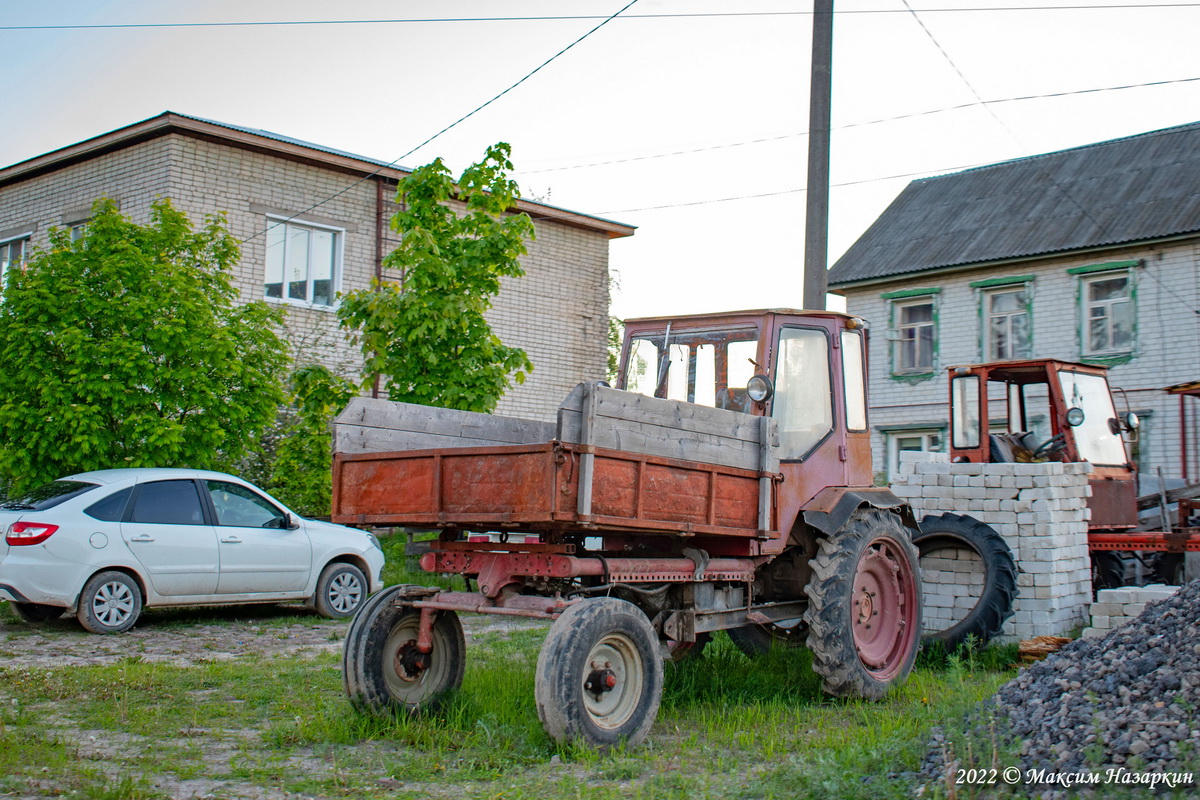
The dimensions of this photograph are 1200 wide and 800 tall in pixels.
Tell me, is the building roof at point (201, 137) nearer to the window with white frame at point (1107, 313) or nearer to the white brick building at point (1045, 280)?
the white brick building at point (1045, 280)

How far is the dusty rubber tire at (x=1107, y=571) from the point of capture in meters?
11.2

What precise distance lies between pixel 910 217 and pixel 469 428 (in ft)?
64.4

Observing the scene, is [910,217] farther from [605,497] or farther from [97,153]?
[605,497]

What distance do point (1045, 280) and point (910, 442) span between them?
4081 mm

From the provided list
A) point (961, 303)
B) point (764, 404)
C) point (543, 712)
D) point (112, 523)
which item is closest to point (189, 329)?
point (112, 523)

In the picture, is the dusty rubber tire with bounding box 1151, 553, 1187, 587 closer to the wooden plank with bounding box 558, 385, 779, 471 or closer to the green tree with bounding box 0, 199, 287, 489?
the wooden plank with bounding box 558, 385, 779, 471

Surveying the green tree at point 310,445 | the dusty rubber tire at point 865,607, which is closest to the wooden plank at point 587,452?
the dusty rubber tire at point 865,607

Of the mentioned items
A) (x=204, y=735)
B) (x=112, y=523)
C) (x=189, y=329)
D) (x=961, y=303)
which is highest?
(x=961, y=303)

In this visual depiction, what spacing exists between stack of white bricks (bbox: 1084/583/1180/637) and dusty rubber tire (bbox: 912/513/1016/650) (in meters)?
0.67

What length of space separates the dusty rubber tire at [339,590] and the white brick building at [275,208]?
5.77 m

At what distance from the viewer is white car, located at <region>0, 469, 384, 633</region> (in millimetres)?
9961

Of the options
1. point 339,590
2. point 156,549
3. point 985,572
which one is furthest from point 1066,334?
point 156,549

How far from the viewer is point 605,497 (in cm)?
569

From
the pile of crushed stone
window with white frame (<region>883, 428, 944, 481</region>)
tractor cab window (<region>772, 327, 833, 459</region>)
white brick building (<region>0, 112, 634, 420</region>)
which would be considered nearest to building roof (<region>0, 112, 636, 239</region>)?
white brick building (<region>0, 112, 634, 420</region>)
